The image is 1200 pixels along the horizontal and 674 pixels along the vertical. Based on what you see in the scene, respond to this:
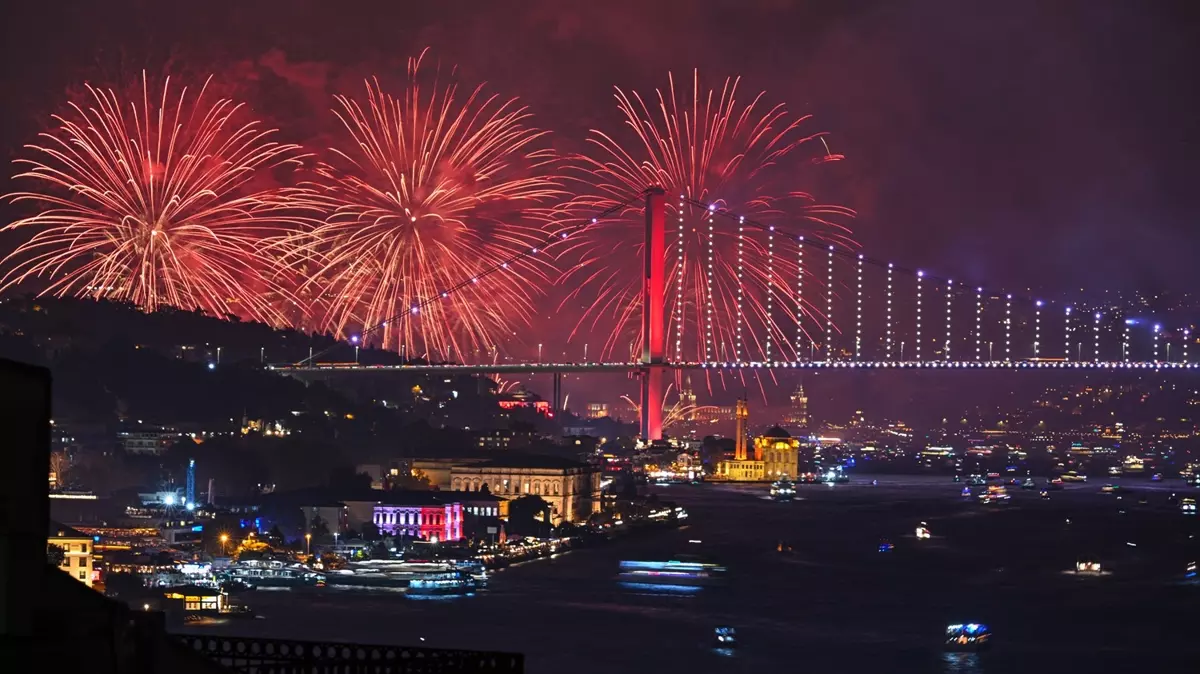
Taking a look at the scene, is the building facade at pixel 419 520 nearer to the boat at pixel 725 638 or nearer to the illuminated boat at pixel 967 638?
the boat at pixel 725 638

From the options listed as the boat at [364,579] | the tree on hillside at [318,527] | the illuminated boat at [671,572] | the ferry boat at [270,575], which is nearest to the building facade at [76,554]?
the ferry boat at [270,575]

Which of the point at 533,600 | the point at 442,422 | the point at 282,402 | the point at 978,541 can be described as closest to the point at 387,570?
the point at 533,600

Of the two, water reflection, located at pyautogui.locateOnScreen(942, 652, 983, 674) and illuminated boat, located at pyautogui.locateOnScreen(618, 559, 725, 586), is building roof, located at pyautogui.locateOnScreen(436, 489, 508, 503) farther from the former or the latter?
water reflection, located at pyautogui.locateOnScreen(942, 652, 983, 674)

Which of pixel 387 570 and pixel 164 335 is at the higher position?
pixel 164 335

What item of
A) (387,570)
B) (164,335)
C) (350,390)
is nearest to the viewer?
(387,570)

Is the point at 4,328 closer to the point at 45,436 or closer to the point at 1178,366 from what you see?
the point at 1178,366

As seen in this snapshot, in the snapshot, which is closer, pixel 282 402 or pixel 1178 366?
pixel 1178 366
